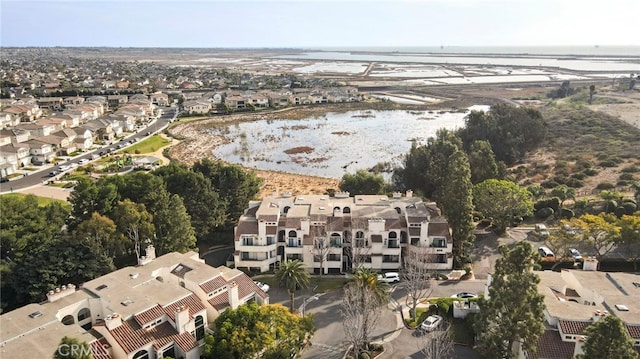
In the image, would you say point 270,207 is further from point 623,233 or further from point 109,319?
point 623,233

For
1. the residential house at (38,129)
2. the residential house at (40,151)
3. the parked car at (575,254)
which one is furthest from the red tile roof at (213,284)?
the residential house at (38,129)

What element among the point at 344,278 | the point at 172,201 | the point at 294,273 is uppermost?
the point at 172,201

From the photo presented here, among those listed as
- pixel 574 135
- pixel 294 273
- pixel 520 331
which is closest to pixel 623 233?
pixel 520 331

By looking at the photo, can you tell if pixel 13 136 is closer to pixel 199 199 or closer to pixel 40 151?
pixel 40 151

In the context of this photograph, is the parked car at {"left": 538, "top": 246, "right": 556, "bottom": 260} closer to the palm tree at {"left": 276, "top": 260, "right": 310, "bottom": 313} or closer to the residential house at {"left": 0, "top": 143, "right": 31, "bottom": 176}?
the palm tree at {"left": 276, "top": 260, "right": 310, "bottom": 313}

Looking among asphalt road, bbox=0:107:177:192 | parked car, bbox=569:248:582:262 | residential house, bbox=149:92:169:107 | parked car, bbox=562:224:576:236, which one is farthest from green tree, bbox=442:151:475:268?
residential house, bbox=149:92:169:107

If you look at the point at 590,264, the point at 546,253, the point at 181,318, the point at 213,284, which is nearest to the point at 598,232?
the point at 546,253

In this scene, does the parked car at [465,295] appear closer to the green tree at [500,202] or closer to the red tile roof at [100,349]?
the green tree at [500,202]
